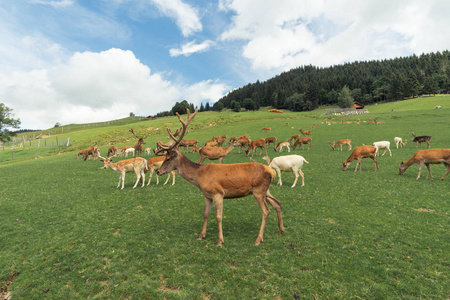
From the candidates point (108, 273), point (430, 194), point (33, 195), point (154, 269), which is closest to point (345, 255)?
point (154, 269)

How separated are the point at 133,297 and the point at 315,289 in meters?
4.08

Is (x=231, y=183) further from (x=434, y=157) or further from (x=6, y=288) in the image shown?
(x=434, y=157)

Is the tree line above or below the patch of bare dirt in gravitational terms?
above

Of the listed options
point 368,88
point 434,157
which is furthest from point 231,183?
point 368,88

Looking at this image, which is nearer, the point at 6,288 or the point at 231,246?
the point at 6,288

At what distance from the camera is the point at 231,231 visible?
23.5 feet

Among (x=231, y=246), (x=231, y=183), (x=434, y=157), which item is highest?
(x=231, y=183)

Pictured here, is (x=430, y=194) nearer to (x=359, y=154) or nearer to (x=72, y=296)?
(x=359, y=154)

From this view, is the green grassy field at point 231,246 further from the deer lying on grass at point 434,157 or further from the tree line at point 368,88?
the tree line at point 368,88

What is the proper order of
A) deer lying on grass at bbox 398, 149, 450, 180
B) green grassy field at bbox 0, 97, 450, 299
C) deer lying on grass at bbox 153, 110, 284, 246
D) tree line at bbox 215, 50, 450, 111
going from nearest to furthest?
1. green grassy field at bbox 0, 97, 450, 299
2. deer lying on grass at bbox 153, 110, 284, 246
3. deer lying on grass at bbox 398, 149, 450, 180
4. tree line at bbox 215, 50, 450, 111

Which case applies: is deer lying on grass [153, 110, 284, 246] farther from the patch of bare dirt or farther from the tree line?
the tree line

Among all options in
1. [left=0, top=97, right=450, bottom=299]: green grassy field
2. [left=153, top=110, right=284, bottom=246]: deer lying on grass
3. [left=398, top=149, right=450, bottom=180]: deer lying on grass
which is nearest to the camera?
[left=0, top=97, right=450, bottom=299]: green grassy field

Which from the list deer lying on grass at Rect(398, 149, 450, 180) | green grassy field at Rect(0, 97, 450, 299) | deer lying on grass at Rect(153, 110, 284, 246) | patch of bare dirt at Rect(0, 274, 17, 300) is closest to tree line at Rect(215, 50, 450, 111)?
deer lying on grass at Rect(398, 149, 450, 180)

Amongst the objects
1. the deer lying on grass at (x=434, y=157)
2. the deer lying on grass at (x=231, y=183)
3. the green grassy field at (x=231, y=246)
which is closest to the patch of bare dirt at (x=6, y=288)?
the green grassy field at (x=231, y=246)
